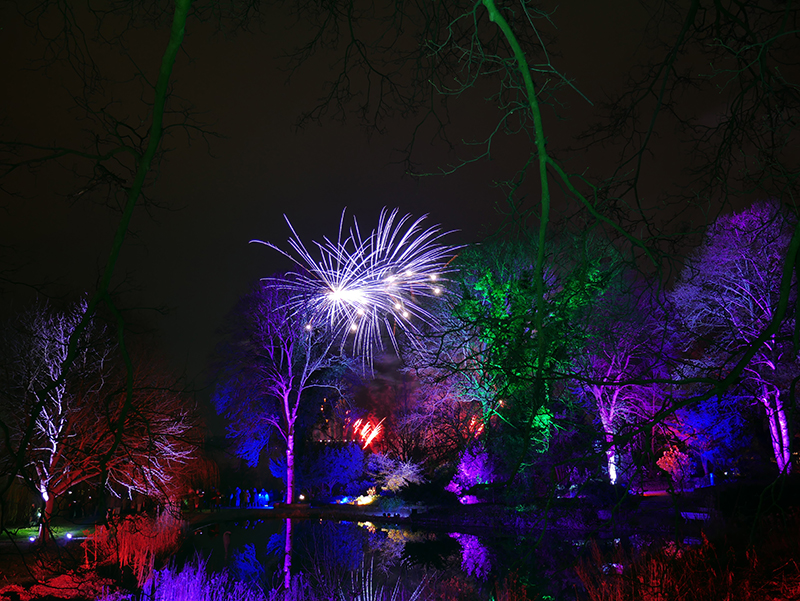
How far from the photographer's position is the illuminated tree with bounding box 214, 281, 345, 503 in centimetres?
2580

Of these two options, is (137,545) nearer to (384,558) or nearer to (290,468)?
(384,558)

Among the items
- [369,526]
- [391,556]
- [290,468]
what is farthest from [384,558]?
[290,468]

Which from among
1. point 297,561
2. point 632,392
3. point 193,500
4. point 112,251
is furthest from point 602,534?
point 112,251

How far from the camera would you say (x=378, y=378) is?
4112cm

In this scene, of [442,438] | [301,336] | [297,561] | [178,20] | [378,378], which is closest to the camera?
[178,20]

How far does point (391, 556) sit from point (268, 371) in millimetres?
14428

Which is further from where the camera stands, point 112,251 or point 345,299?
point 345,299

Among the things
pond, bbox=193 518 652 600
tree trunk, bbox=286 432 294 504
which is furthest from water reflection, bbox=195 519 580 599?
tree trunk, bbox=286 432 294 504

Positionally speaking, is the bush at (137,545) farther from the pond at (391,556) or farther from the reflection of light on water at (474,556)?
the reflection of light on water at (474,556)

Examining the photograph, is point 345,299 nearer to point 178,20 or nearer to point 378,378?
point 178,20

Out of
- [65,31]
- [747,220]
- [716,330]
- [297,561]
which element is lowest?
[297,561]

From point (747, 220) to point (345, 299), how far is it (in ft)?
42.9

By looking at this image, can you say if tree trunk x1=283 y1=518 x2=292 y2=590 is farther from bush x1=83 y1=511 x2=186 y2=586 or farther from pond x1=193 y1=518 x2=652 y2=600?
bush x1=83 y1=511 x2=186 y2=586

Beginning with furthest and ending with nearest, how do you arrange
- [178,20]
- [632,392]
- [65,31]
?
[632,392], [65,31], [178,20]
